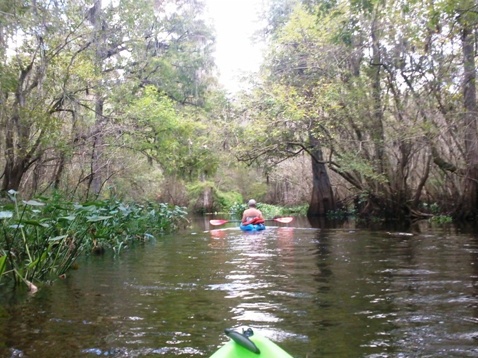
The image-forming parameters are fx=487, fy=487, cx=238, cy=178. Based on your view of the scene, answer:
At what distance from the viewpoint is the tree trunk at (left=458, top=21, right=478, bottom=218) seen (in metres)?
12.2

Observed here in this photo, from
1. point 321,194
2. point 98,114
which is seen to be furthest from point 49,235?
point 321,194

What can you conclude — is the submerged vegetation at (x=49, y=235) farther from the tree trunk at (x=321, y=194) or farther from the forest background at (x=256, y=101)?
the tree trunk at (x=321, y=194)

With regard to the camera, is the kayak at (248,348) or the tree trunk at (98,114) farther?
the tree trunk at (98,114)

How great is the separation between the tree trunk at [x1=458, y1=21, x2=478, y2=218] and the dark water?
5.51m

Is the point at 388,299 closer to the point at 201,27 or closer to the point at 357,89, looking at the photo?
the point at 357,89

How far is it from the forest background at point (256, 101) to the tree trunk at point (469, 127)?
0.13ft

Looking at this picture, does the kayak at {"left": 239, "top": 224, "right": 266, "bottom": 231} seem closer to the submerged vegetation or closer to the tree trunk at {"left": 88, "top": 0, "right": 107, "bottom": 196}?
the submerged vegetation

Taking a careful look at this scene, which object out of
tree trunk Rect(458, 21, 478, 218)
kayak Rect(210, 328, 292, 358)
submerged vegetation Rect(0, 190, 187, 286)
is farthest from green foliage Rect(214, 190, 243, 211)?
kayak Rect(210, 328, 292, 358)

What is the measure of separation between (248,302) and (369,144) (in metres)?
13.8

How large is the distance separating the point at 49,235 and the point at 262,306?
11.4 feet

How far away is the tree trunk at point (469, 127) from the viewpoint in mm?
12180

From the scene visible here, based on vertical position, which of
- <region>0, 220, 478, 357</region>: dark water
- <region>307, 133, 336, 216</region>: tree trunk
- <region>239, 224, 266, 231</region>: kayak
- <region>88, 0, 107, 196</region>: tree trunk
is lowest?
<region>0, 220, 478, 357</region>: dark water

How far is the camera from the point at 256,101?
1903 cm

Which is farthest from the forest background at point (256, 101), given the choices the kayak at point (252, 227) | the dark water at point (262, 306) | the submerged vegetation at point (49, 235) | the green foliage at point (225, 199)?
the green foliage at point (225, 199)
